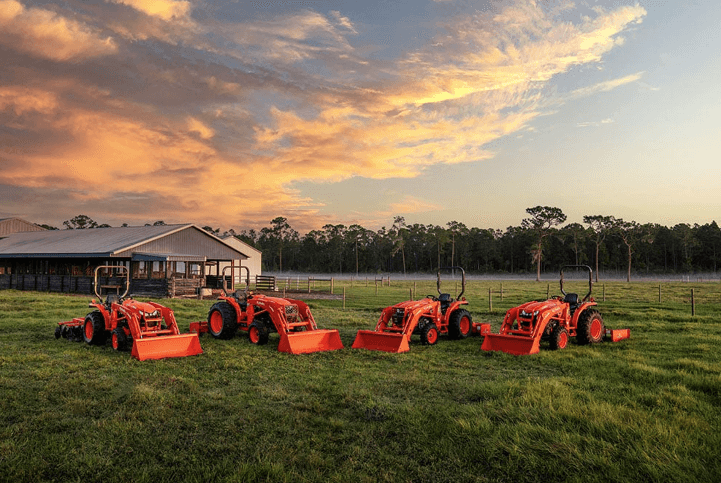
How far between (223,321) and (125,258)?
2237cm

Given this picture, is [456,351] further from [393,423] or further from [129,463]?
[129,463]

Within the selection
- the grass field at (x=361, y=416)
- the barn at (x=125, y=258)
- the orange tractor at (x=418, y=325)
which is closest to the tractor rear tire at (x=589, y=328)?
the grass field at (x=361, y=416)

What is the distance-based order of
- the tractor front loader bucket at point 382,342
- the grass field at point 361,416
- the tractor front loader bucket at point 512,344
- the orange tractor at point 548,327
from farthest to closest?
the tractor front loader bucket at point 382,342 < the orange tractor at point 548,327 < the tractor front loader bucket at point 512,344 < the grass field at point 361,416

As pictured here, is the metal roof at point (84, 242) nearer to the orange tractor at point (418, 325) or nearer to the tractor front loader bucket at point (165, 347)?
the tractor front loader bucket at point (165, 347)

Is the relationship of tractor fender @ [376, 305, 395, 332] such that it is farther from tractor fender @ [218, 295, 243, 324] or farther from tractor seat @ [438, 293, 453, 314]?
tractor fender @ [218, 295, 243, 324]

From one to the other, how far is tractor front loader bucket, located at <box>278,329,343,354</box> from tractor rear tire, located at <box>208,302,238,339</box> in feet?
6.79

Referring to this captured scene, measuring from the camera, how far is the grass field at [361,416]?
4.82 metres

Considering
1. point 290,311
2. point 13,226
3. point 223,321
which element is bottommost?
point 223,321

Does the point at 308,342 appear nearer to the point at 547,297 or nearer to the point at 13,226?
the point at 547,297

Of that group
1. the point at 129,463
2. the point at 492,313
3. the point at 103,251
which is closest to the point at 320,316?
the point at 492,313

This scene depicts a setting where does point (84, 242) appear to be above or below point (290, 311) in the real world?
above

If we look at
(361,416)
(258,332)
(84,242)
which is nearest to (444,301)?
(258,332)

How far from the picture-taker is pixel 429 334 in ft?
39.8

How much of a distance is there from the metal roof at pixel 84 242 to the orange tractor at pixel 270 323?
20.2 meters
